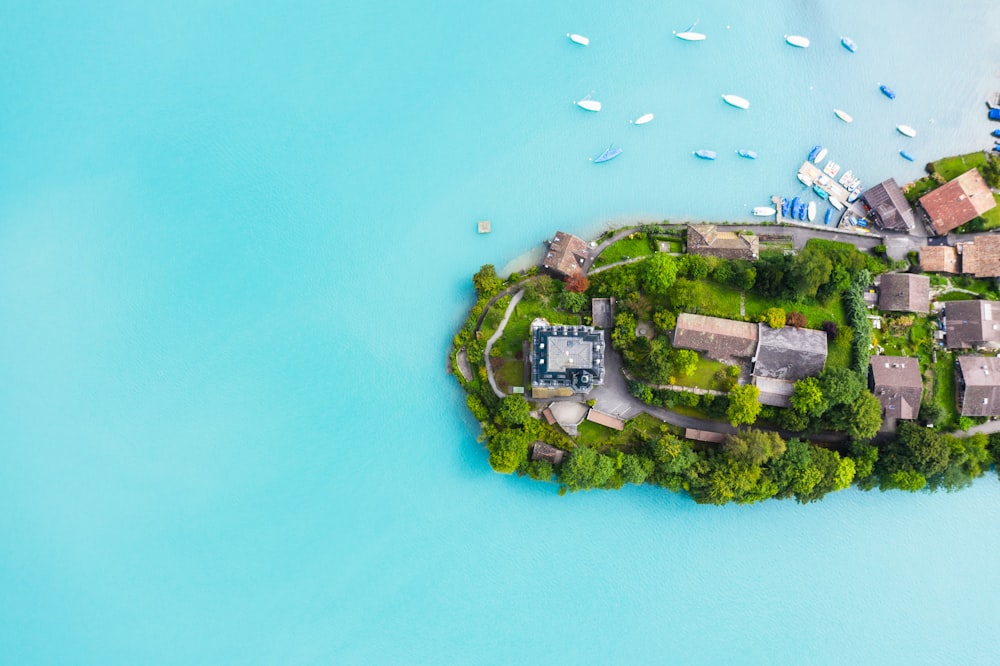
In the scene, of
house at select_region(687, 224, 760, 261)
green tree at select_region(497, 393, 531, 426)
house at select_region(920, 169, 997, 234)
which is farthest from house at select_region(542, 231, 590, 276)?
house at select_region(920, 169, 997, 234)

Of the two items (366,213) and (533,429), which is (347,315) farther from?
(533,429)

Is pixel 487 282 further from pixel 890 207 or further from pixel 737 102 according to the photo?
pixel 890 207

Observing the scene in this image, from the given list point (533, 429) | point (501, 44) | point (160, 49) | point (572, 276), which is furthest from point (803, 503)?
point (160, 49)

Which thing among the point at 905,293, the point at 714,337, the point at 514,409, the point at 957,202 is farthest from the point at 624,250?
the point at 957,202

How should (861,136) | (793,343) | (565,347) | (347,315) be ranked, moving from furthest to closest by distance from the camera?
(861,136) → (347,315) → (793,343) → (565,347)

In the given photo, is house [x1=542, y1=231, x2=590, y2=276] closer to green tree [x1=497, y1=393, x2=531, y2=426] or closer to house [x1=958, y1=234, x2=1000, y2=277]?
green tree [x1=497, y1=393, x2=531, y2=426]
